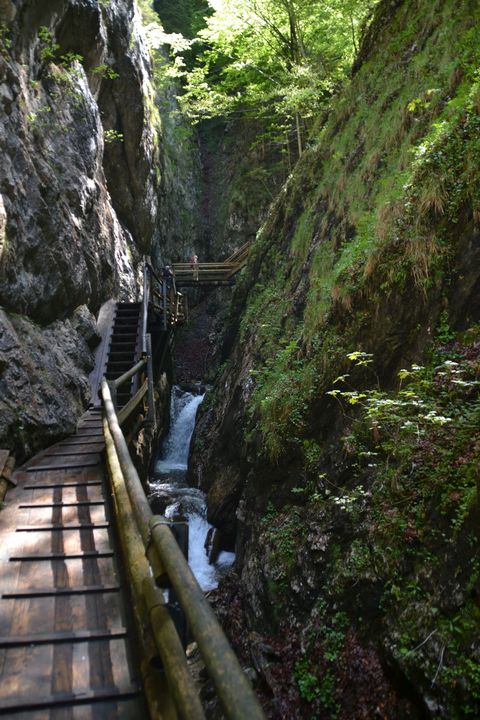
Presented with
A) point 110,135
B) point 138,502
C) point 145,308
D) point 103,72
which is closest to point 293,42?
point 103,72

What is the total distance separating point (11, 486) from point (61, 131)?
9.20 m

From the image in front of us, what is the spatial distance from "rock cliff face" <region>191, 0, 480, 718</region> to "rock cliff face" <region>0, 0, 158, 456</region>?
3975 mm

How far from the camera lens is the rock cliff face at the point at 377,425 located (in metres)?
4.00

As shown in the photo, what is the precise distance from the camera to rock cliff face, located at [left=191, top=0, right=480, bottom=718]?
400cm

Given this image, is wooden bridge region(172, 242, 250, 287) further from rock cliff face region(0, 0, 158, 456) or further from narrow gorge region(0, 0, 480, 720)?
rock cliff face region(0, 0, 158, 456)

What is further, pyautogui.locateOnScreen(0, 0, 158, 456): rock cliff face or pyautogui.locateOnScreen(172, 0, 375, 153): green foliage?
pyautogui.locateOnScreen(172, 0, 375, 153): green foliage

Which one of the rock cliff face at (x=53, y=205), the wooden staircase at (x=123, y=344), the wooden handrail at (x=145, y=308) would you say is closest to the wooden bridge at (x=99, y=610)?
the rock cliff face at (x=53, y=205)

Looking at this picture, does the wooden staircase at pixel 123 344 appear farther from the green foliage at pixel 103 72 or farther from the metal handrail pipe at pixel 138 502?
the green foliage at pixel 103 72

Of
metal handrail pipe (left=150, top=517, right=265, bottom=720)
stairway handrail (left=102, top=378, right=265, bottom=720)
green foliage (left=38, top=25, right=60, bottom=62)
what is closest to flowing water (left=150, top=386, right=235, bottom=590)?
stairway handrail (left=102, top=378, right=265, bottom=720)

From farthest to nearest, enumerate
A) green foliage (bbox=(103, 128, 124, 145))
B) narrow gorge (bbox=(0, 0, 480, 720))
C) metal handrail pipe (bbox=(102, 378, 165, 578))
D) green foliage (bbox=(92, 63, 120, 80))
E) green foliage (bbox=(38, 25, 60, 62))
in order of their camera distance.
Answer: green foliage (bbox=(103, 128, 124, 145)), green foliage (bbox=(92, 63, 120, 80)), green foliage (bbox=(38, 25, 60, 62)), narrow gorge (bbox=(0, 0, 480, 720)), metal handrail pipe (bbox=(102, 378, 165, 578))

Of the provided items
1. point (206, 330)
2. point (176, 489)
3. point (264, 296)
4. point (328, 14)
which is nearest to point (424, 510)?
point (264, 296)

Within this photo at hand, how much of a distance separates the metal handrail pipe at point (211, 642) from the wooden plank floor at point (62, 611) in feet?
3.64

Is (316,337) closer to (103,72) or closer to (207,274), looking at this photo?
(103,72)

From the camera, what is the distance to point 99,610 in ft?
11.0
